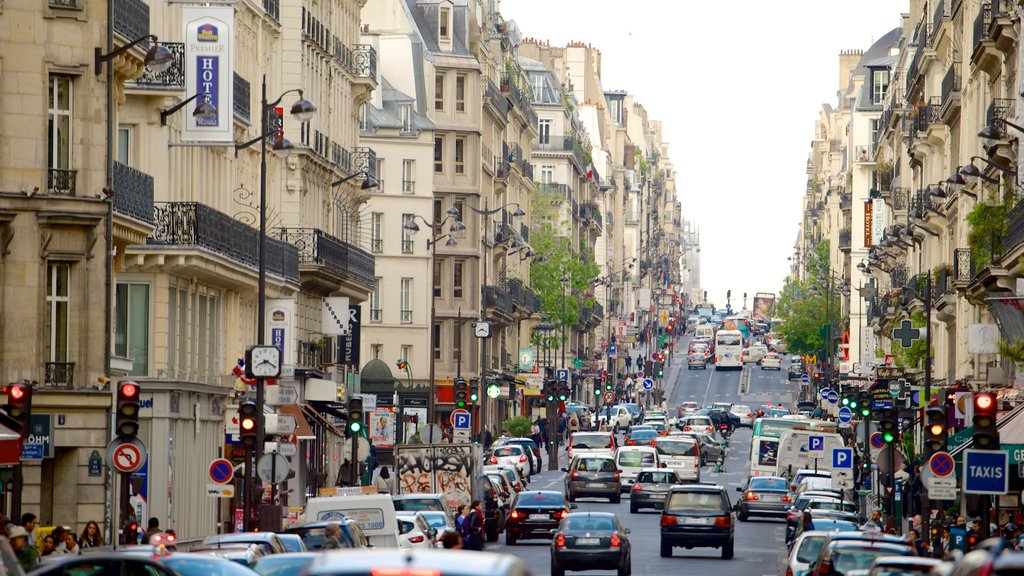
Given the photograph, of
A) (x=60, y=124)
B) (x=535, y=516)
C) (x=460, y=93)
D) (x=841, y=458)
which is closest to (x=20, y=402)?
(x=60, y=124)

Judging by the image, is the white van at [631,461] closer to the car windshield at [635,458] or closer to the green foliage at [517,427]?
the car windshield at [635,458]

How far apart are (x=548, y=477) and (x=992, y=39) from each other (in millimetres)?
34371

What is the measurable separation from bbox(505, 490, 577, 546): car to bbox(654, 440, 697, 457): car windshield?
2644 centimetres

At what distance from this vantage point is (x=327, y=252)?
60.3 meters

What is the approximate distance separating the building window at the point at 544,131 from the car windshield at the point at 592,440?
5932 cm

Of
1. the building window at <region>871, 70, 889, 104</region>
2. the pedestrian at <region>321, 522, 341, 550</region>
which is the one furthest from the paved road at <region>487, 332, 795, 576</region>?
the building window at <region>871, 70, 889, 104</region>

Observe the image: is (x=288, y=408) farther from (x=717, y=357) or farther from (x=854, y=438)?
(x=717, y=357)

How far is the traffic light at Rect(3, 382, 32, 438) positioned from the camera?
27.3 meters

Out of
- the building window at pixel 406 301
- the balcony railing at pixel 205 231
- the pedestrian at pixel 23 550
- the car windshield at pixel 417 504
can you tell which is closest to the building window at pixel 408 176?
the building window at pixel 406 301

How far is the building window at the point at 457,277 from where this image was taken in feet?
303

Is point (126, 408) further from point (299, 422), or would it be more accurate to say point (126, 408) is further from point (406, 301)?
point (406, 301)

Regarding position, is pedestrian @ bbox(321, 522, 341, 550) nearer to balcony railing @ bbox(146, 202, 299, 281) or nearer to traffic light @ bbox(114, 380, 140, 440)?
traffic light @ bbox(114, 380, 140, 440)

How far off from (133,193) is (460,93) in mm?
56180

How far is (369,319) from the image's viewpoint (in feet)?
292
